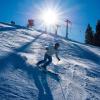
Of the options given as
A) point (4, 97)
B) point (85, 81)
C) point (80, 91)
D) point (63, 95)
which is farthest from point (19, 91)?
point (85, 81)

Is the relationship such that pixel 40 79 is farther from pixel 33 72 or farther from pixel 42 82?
pixel 33 72

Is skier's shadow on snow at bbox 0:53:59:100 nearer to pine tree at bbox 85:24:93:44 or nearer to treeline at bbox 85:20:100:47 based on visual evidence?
treeline at bbox 85:20:100:47

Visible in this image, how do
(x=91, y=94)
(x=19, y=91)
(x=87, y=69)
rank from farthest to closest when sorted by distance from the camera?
(x=87, y=69) → (x=91, y=94) → (x=19, y=91)

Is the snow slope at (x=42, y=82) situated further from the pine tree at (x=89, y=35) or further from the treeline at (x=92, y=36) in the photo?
the pine tree at (x=89, y=35)

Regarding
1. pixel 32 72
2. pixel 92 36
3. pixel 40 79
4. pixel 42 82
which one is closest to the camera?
pixel 42 82

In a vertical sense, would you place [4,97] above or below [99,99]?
above

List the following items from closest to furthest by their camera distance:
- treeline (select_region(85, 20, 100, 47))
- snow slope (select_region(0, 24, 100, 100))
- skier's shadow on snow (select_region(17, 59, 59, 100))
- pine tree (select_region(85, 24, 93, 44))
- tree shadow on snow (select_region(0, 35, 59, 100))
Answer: snow slope (select_region(0, 24, 100, 100)) < skier's shadow on snow (select_region(17, 59, 59, 100)) < tree shadow on snow (select_region(0, 35, 59, 100)) < treeline (select_region(85, 20, 100, 47)) < pine tree (select_region(85, 24, 93, 44))

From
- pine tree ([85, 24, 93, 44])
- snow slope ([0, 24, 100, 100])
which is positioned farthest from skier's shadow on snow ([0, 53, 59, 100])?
pine tree ([85, 24, 93, 44])

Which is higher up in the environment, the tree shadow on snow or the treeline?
the tree shadow on snow

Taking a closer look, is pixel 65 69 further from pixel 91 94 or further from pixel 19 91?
pixel 19 91

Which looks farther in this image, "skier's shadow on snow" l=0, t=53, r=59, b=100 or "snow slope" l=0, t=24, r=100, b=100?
"skier's shadow on snow" l=0, t=53, r=59, b=100

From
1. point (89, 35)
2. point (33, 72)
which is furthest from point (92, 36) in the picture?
point (33, 72)

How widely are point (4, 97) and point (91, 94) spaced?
14.5 feet

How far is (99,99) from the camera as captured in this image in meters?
12.4
